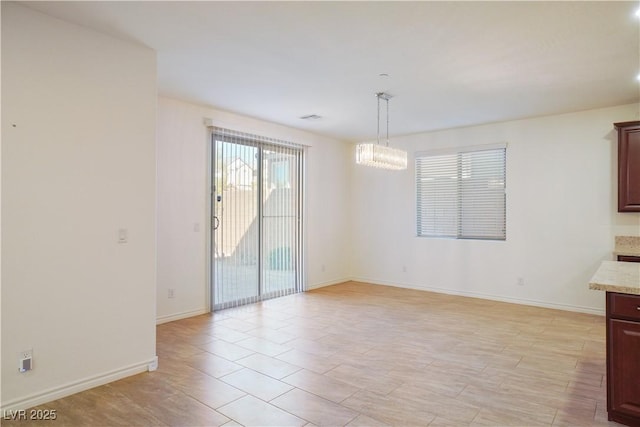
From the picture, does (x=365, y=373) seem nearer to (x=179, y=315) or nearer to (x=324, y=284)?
(x=179, y=315)

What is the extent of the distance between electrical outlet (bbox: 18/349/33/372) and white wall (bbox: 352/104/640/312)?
5.33 meters

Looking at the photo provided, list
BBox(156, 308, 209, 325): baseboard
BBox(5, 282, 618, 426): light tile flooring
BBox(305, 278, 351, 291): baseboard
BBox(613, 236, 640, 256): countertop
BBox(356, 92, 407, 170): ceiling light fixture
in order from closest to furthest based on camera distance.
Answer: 1. BBox(5, 282, 618, 426): light tile flooring
2. BBox(356, 92, 407, 170): ceiling light fixture
3. BBox(156, 308, 209, 325): baseboard
4. BBox(613, 236, 640, 256): countertop
5. BBox(305, 278, 351, 291): baseboard

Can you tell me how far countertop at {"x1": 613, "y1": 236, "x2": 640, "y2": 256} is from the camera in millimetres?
4461

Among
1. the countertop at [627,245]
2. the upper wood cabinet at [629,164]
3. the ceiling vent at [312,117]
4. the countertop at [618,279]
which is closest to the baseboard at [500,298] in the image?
the countertop at [627,245]

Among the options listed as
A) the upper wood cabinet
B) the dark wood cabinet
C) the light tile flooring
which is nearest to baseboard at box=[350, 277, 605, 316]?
the light tile flooring

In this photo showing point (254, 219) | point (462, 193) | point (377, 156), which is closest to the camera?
point (377, 156)

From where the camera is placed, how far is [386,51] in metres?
3.06

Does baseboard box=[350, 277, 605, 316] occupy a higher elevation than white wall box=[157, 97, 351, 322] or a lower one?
lower

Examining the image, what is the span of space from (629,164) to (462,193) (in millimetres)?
2144

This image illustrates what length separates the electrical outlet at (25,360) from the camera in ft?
7.91

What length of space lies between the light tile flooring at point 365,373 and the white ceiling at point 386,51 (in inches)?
104

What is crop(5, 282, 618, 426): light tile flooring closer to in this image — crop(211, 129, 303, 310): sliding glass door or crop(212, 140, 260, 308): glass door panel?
crop(212, 140, 260, 308): glass door panel

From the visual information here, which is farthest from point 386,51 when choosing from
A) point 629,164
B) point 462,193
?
point 462,193

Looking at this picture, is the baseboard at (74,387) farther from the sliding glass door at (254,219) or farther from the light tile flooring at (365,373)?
the sliding glass door at (254,219)
